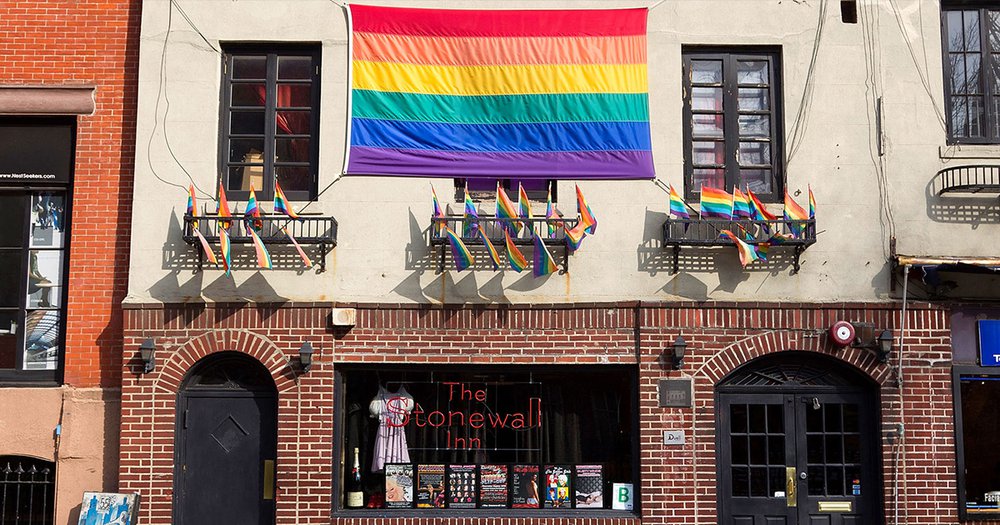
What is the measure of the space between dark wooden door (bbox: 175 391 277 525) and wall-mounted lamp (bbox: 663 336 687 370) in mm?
4086

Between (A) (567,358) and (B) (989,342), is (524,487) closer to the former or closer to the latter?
(A) (567,358)

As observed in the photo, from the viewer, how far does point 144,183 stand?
9977 millimetres

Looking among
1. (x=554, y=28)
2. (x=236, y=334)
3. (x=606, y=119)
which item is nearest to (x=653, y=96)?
(x=606, y=119)

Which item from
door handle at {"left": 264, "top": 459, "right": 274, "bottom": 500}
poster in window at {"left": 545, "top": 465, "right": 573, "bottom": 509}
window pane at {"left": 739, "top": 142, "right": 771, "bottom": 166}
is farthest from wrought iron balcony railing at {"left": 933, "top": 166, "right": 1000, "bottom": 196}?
door handle at {"left": 264, "top": 459, "right": 274, "bottom": 500}

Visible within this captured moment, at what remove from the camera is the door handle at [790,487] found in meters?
9.77

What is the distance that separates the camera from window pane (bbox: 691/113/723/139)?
33.8 ft

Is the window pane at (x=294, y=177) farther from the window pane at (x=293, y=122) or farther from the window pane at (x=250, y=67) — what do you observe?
the window pane at (x=250, y=67)

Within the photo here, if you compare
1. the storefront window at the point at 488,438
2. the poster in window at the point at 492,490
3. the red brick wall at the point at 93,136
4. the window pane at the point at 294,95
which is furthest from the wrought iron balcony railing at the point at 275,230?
the poster in window at the point at 492,490

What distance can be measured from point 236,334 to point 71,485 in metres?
2.29

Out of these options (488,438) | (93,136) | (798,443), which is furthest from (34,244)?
(798,443)

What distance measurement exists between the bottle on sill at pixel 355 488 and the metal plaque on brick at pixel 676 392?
126 inches

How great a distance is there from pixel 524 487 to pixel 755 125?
4578 mm

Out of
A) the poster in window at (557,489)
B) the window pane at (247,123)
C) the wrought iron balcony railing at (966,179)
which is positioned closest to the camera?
the wrought iron balcony railing at (966,179)

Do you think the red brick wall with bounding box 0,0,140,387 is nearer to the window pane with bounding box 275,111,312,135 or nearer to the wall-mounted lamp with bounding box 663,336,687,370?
the window pane with bounding box 275,111,312,135
